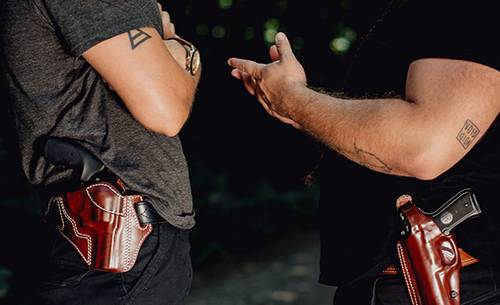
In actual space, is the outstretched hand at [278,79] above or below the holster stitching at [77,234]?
above

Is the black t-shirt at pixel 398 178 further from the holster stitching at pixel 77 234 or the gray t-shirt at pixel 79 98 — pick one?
the holster stitching at pixel 77 234

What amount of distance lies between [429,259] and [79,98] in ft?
3.49

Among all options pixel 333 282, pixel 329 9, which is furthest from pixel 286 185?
pixel 333 282

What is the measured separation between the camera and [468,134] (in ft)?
4.90

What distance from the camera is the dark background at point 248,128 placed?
599 centimetres

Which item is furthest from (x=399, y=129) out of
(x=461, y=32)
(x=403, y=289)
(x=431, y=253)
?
(x=403, y=289)

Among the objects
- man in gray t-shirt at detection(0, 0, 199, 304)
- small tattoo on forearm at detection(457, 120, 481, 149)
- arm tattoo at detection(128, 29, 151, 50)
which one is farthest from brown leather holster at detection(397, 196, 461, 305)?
arm tattoo at detection(128, 29, 151, 50)

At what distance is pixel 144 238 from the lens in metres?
1.80

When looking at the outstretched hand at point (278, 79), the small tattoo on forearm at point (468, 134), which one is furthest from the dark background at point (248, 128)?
the small tattoo on forearm at point (468, 134)

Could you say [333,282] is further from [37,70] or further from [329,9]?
[329,9]

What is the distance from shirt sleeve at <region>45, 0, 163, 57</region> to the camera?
1.56 meters

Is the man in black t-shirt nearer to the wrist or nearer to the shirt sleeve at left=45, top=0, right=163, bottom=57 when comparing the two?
the wrist

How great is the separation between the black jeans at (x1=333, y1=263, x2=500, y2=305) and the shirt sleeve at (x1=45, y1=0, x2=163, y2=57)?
100 cm

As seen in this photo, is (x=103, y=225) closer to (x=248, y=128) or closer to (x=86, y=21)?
(x=86, y=21)
